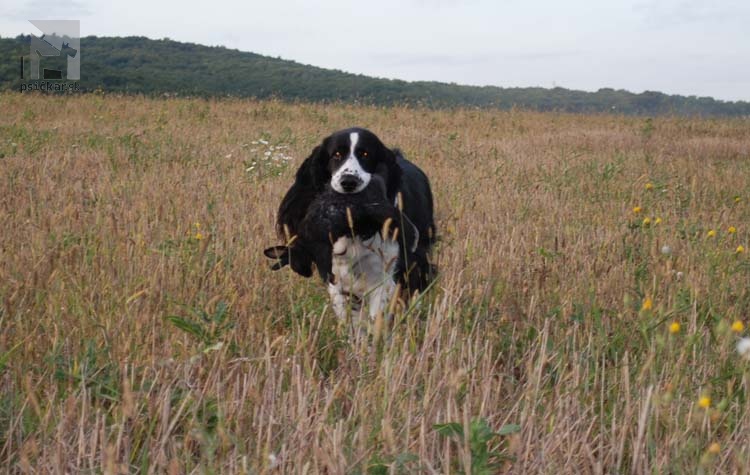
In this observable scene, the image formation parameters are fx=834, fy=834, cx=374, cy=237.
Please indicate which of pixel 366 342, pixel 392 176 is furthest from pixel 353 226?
pixel 366 342

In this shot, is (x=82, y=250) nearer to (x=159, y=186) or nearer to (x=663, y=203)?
(x=159, y=186)

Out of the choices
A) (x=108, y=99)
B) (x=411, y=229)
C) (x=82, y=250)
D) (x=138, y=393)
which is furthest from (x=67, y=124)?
(x=138, y=393)

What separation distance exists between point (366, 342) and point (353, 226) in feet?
2.80

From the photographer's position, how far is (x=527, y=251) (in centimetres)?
507

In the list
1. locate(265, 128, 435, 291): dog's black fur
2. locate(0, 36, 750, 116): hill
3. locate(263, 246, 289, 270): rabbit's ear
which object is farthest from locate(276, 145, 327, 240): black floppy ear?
locate(0, 36, 750, 116): hill

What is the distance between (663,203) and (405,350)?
212 inches

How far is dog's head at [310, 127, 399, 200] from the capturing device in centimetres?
405

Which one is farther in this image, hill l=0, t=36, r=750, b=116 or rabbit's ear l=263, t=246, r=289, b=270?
hill l=0, t=36, r=750, b=116

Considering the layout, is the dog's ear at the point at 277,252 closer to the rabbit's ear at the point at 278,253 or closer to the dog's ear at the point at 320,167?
the rabbit's ear at the point at 278,253

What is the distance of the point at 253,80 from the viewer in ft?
171

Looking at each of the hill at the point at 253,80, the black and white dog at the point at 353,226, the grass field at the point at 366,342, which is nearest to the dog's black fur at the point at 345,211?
the black and white dog at the point at 353,226

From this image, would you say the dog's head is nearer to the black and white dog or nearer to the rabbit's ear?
the black and white dog

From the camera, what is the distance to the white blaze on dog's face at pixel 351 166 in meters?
3.76

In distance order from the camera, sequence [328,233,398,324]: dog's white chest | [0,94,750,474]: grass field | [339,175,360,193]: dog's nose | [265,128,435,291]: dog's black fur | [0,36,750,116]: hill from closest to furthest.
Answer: [0,94,750,474]: grass field → [265,128,435,291]: dog's black fur → [328,233,398,324]: dog's white chest → [339,175,360,193]: dog's nose → [0,36,750,116]: hill
